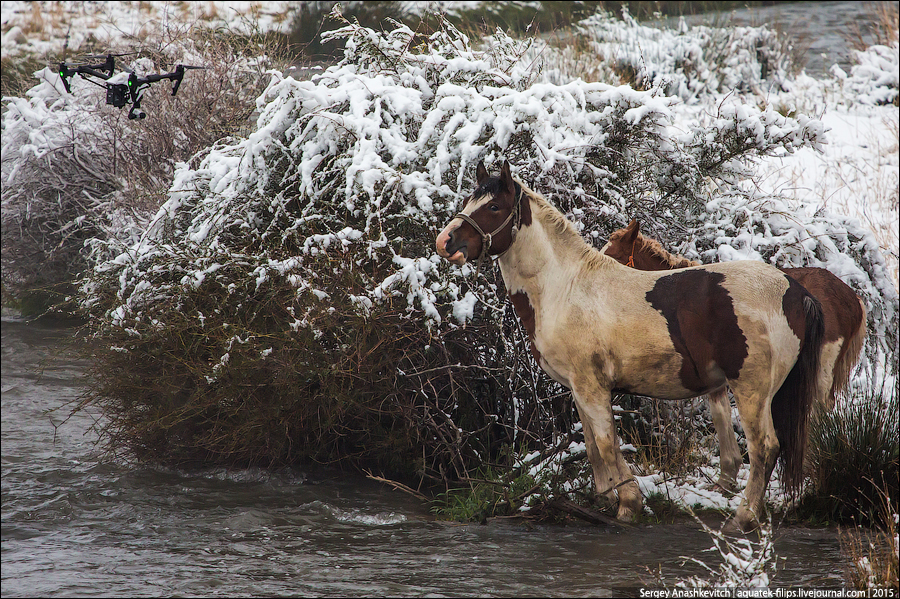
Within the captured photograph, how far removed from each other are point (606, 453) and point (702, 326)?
34.4 inches

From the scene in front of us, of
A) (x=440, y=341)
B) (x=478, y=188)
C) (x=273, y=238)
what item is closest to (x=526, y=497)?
(x=440, y=341)

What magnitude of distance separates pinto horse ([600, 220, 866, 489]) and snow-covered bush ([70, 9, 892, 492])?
23.3 inches

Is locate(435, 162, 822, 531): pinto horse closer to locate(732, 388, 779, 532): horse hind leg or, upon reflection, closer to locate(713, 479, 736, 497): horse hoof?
locate(732, 388, 779, 532): horse hind leg

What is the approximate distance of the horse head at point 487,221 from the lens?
156 inches

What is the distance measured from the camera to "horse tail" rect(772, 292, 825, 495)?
A: 3.96m

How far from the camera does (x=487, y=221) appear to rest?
13.2ft

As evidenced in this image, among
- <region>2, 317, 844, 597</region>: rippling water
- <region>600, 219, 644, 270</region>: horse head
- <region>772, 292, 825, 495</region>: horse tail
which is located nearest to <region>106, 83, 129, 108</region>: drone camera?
<region>2, 317, 844, 597</region>: rippling water

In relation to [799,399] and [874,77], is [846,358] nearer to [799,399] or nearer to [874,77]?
[799,399]

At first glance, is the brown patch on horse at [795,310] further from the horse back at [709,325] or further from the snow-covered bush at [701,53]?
the snow-covered bush at [701,53]

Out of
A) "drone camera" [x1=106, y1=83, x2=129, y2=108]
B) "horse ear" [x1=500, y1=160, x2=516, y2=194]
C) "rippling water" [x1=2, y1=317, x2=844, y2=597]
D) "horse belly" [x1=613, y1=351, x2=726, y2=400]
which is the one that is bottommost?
"rippling water" [x1=2, y1=317, x2=844, y2=597]

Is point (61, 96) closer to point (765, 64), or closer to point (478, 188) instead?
point (478, 188)

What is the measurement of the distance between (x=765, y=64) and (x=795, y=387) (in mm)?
14415

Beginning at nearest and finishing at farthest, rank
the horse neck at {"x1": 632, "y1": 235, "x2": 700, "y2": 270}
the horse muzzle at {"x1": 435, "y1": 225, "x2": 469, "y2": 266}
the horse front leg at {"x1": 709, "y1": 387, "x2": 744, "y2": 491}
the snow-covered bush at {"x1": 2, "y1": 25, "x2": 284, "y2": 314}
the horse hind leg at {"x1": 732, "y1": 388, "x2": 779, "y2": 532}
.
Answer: the horse muzzle at {"x1": 435, "y1": 225, "x2": 469, "y2": 266}
the horse hind leg at {"x1": 732, "y1": 388, "x2": 779, "y2": 532}
the horse front leg at {"x1": 709, "y1": 387, "x2": 744, "y2": 491}
the horse neck at {"x1": 632, "y1": 235, "x2": 700, "y2": 270}
the snow-covered bush at {"x1": 2, "y1": 25, "x2": 284, "y2": 314}

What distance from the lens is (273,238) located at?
5668 mm
